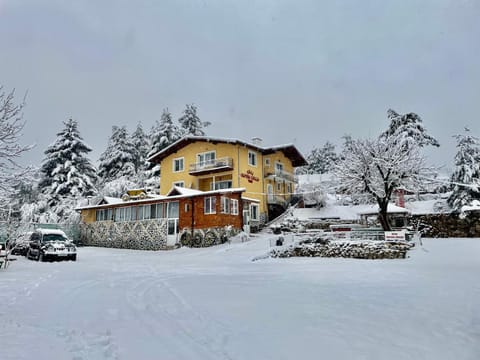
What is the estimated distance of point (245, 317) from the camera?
6387 mm

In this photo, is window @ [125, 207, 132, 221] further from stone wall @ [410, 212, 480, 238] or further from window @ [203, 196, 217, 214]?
stone wall @ [410, 212, 480, 238]

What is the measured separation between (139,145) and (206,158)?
16.4 meters

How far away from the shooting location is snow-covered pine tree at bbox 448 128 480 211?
85.3 feet

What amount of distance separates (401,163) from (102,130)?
45294 millimetres

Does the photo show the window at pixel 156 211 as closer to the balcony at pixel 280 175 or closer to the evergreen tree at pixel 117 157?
the balcony at pixel 280 175

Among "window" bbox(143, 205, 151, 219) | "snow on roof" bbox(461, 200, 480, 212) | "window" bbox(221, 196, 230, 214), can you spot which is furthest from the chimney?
"snow on roof" bbox(461, 200, 480, 212)

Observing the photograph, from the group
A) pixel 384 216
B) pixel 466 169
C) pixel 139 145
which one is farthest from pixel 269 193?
pixel 139 145

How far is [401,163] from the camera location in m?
22.5

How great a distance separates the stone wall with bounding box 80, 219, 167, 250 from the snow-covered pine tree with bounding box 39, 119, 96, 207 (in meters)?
7.57

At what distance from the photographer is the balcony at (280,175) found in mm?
35600

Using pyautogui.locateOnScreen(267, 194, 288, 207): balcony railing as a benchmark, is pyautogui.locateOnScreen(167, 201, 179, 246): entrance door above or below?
below

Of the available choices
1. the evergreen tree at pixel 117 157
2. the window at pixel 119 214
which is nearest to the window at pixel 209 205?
the window at pixel 119 214

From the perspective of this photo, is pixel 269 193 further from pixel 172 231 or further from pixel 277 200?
pixel 172 231

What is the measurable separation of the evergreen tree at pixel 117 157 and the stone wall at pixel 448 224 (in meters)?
31.0
